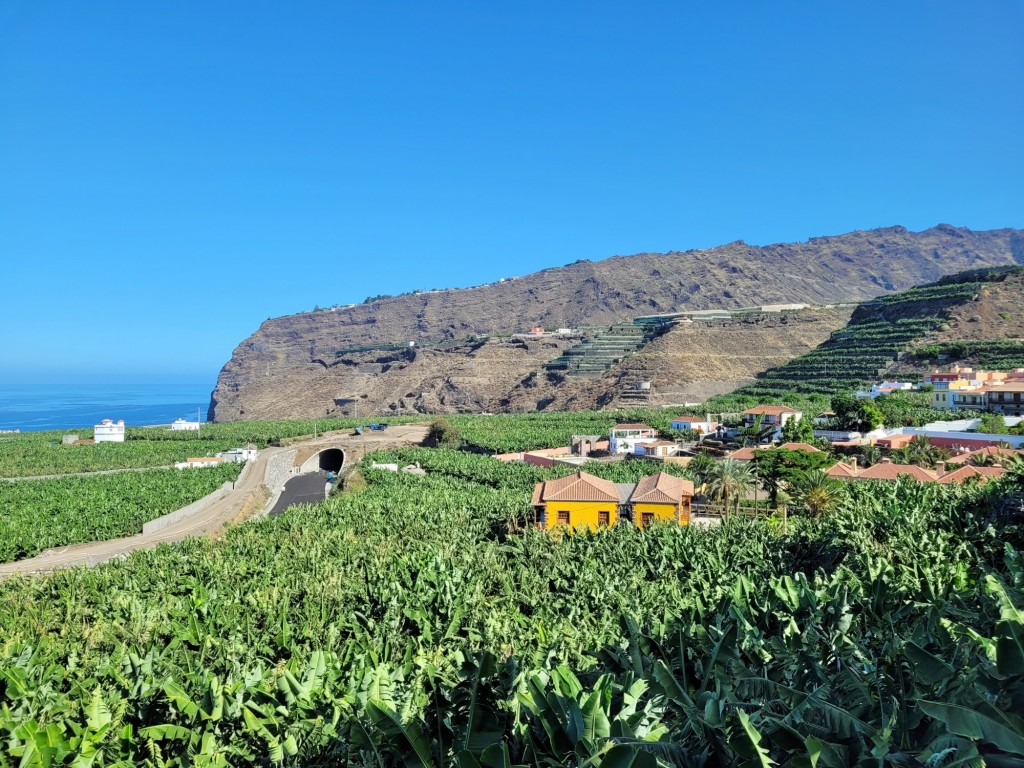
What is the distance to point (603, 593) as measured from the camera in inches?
564

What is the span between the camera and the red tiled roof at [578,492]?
24516 mm

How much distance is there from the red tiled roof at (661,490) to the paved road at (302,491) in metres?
20.6

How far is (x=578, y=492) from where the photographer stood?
24625 mm

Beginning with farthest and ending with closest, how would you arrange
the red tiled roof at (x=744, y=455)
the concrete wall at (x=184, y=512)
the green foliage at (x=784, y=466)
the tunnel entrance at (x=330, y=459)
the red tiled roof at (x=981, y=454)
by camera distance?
the tunnel entrance at (x=330, y=459)
the red tiled roof at (x=744, y=455)
the red tiled roof at (x=981, y=454)
the concrete wall at (x=184, y=512)
the green foliage at (x=784, y=466)

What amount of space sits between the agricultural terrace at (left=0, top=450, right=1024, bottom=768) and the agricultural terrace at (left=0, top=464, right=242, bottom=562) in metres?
8.68

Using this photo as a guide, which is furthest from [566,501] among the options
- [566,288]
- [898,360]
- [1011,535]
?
[566,288]

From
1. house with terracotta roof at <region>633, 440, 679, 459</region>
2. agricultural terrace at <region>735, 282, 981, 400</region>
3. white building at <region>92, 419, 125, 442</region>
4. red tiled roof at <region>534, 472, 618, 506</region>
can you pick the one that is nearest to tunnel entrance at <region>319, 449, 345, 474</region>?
white building at <region>92, 419, 125, 442</region>

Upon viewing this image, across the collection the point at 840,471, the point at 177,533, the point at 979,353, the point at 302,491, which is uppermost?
the point at 979,353

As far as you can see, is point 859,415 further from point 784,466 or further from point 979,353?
point 979,353

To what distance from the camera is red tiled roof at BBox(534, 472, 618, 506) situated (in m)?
24.5

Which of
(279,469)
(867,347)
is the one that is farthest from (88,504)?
(867,347)

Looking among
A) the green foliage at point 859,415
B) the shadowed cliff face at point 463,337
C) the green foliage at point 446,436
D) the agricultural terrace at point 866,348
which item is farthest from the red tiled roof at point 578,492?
the shadowed cliff face at point 463,337

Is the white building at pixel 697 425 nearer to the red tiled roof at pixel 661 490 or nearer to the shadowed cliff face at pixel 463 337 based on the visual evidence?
the red tiled roof at pixel 661 490

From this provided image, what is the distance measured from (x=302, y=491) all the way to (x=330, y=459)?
1423cm
